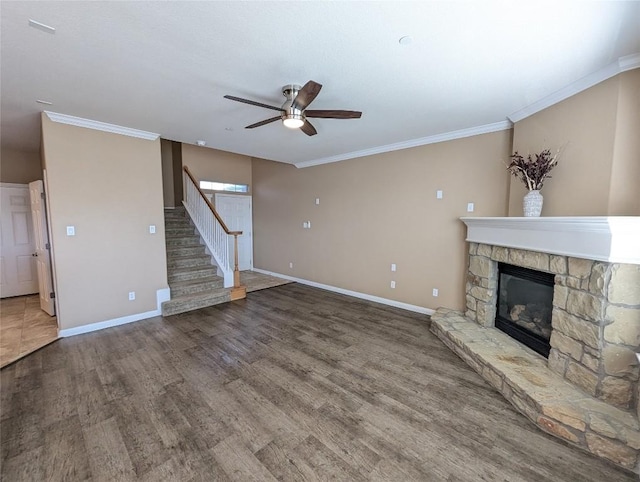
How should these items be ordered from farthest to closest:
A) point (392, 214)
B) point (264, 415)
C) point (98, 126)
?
point (392, 214), point (98, 126), point (264, 415)

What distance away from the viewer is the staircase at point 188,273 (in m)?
4.38

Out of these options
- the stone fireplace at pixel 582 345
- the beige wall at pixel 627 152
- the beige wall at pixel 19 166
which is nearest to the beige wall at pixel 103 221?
the beige wall at pixel 19 166

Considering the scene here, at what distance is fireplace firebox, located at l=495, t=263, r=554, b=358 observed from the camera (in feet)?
8.54

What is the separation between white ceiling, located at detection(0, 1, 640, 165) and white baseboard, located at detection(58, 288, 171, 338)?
249 cm

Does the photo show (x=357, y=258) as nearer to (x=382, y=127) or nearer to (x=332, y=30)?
(x=382, y=127)

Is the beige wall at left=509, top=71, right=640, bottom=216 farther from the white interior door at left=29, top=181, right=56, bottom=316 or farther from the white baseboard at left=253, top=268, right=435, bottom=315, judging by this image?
the white interior door at left=29, top=181, right=56, bottom=316

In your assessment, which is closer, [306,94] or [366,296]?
[306,94]

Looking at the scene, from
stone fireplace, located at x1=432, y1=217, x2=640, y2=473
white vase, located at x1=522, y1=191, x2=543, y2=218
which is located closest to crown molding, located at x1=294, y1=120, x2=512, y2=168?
white vase, located at x1=522, y1=191, x2=543, y2=218

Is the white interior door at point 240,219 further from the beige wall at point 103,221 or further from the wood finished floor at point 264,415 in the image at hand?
the wood finished floor at point 264,415

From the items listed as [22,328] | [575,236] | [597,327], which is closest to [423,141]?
[575,236]

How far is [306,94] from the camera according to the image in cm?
211

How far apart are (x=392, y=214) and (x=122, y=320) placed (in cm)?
428

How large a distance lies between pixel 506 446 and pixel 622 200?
6.84 ft

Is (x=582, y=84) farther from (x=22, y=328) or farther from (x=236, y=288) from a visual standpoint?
(x=22, y=328)
